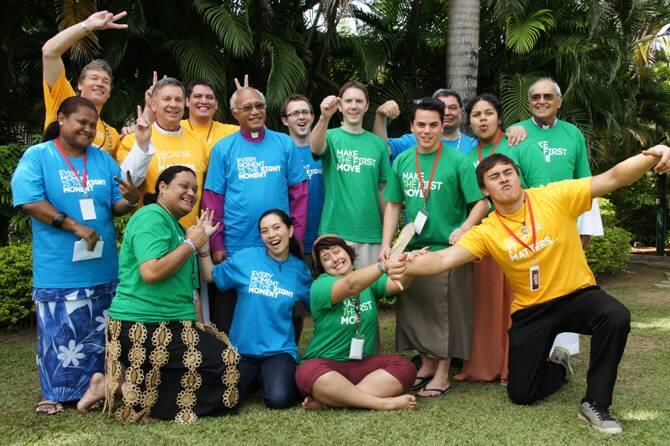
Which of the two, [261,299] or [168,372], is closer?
[168,372]

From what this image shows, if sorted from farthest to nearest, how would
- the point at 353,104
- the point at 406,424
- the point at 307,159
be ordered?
the point at 307,159, the point at 353,104, the point at 406,424

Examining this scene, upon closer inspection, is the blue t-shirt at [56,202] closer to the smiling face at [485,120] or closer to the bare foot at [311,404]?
the bare foot at [311,404]

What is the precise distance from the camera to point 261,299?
179 inches

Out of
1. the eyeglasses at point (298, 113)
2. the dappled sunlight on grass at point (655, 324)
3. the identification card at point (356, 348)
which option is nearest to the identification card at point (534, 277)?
the identification card at point (356, 348)

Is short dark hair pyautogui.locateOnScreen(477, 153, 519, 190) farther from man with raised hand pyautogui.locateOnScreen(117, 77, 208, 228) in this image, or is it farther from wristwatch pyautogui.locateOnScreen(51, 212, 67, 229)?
wristwatch pyautogui.locateOnScreen(51, 212, 67, 229)

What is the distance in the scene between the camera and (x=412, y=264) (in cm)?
411

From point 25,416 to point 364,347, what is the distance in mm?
2229

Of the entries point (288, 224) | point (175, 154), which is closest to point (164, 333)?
point (288, 224)

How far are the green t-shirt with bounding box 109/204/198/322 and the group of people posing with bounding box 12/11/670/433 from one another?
0.01 meters

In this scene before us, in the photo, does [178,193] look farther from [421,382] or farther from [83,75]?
[421,382]

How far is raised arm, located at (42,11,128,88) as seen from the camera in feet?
14.7

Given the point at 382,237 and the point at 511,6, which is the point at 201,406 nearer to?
the point at 382,237

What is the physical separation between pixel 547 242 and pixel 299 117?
82.8 inches

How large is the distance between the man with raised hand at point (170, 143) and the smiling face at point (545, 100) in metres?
2.50
